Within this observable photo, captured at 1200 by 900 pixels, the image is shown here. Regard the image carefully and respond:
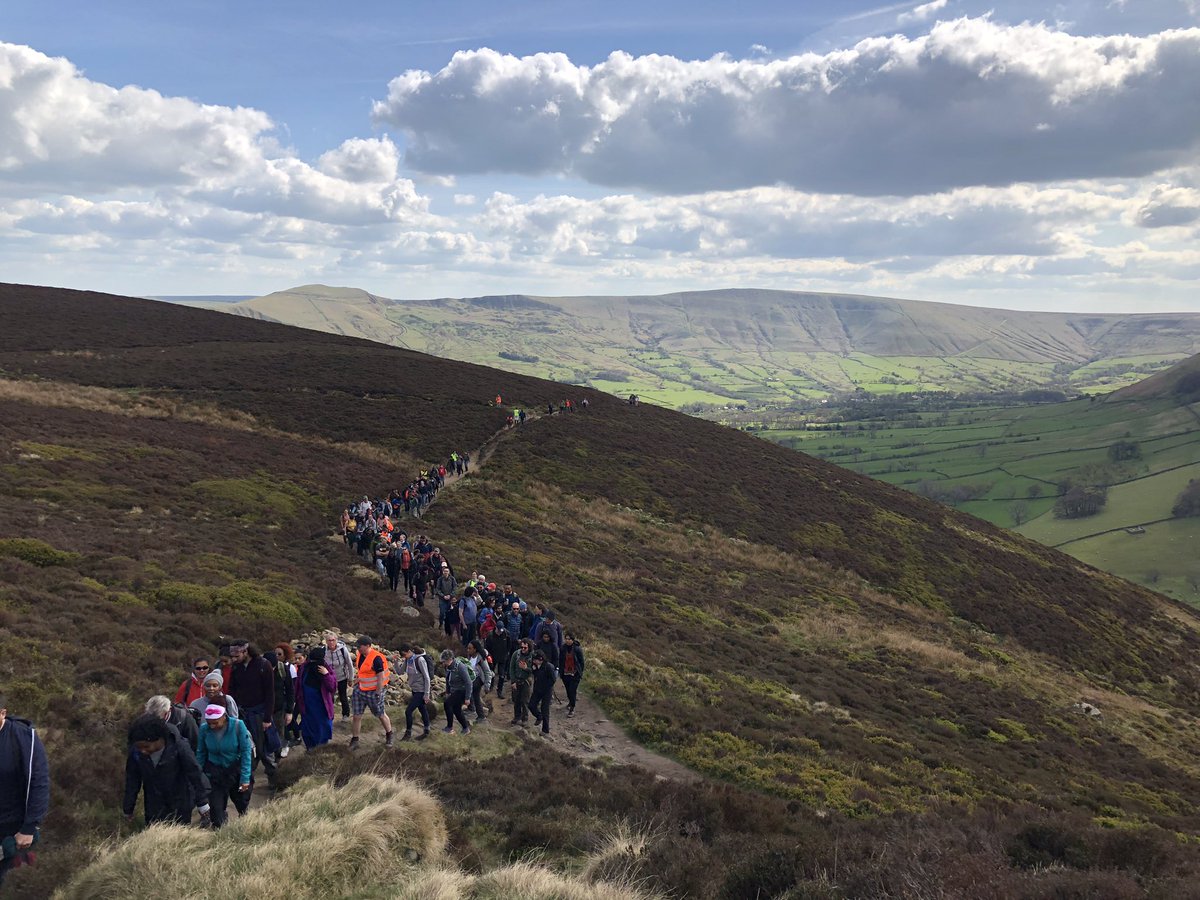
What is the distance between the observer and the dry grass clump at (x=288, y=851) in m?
7.20

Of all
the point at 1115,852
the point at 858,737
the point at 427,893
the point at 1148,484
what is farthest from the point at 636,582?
the point at 1148,484

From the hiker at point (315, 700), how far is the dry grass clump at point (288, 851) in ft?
12.2

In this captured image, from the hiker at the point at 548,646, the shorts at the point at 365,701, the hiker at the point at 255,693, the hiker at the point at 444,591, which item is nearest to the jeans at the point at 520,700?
the hiker at the point at 548,646

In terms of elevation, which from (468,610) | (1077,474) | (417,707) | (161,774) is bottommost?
(1077,474)

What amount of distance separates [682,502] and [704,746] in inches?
1435

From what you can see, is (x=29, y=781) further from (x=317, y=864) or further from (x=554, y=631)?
(x=554, y=631)

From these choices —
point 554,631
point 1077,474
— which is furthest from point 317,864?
point 1077,474

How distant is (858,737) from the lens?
20672 mm

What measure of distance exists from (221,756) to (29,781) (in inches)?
86.8

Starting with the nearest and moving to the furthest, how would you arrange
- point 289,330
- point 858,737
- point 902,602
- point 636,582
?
point 858,737, point 636,582, point 902,602, point 289,330

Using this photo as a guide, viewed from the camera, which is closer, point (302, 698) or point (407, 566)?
point (302, 698)

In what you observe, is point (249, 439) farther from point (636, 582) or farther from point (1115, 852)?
point (1115, 852)

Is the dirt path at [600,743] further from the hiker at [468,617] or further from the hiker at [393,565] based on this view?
the hiker at [393,565]

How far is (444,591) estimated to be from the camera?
24281mm
